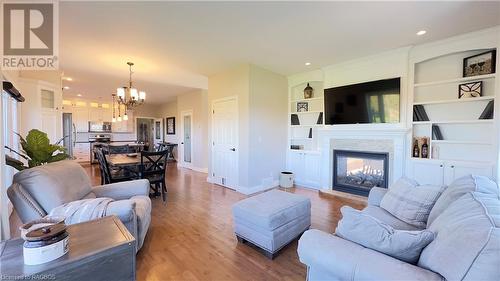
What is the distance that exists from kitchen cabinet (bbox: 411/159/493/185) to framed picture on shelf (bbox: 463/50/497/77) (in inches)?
51.2

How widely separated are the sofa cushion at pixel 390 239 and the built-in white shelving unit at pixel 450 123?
2.87 m

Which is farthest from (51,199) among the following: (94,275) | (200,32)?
(200,32)

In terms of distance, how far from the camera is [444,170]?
3197 millimetres

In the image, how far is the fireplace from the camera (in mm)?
3895

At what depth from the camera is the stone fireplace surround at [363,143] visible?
143 inches

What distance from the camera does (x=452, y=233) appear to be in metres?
1.02

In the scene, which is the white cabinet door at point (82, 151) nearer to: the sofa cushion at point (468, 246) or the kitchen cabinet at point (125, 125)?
the kitchen cabinet at point (125, 125)

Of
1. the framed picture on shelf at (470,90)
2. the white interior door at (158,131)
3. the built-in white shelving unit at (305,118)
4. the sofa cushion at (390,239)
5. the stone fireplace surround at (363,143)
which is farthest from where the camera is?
the white interior door at (158,131)

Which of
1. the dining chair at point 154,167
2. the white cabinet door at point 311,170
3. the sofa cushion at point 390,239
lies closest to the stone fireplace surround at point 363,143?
the white cabinet door at point 311,170

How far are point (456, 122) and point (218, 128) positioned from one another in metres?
4.34

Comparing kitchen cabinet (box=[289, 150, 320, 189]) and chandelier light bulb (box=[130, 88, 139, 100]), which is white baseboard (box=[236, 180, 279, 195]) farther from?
chandelier light bulb (box=[130, 88, 139, 100])

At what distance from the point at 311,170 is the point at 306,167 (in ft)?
0.46

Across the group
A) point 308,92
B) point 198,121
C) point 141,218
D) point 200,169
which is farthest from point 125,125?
point 141,218

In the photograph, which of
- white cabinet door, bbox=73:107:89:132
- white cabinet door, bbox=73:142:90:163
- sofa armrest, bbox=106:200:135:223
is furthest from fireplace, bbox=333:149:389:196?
white cabinet door, bbox=73:107:89:132
